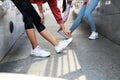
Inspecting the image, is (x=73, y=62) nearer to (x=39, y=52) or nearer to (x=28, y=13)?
(x=39, y=52)

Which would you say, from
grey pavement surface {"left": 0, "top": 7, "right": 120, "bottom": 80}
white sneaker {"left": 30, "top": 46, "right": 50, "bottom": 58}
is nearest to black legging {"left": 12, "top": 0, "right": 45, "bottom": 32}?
white sneaker {"left": 30, "top": 46, "right": 50, "bottom": 58}

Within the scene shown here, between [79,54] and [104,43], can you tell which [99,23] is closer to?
[104,43]

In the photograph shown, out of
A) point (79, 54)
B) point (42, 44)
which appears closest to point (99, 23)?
point (42, 44)

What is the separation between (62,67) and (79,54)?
85cm

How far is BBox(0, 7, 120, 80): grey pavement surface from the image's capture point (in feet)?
12.3

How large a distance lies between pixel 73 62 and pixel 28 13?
3.17 feet

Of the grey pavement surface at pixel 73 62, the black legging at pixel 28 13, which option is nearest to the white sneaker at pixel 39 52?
the grey pavement surface at pixel 73 62

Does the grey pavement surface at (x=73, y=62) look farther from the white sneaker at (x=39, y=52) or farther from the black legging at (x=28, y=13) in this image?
the black legging at (x=28, y=13)

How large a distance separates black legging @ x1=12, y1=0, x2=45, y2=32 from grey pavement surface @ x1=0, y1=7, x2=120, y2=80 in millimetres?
523

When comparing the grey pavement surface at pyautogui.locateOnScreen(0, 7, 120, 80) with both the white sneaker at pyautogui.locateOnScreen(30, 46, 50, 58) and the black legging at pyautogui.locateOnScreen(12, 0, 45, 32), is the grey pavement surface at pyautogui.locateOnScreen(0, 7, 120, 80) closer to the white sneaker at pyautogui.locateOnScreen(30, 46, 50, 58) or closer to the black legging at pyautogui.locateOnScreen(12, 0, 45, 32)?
the white sneaker at pyautogui.locateOnScreen(30, 46, 50, 58)

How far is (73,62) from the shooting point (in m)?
4.33

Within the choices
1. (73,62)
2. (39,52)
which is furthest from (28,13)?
(73,62)

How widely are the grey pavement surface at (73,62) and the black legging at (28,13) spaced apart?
1.72 ft

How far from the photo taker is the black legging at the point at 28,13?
4336mm
